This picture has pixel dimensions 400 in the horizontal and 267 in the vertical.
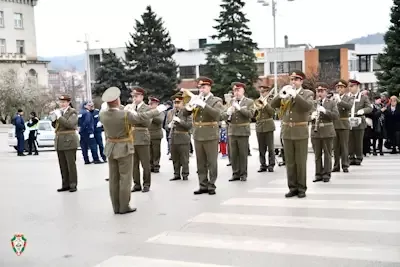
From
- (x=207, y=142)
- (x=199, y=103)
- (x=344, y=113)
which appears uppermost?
(x=199, y=103)

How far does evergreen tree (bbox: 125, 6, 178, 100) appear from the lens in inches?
1885

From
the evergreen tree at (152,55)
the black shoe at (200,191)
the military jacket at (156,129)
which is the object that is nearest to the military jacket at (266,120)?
the military jacket at (156,129)

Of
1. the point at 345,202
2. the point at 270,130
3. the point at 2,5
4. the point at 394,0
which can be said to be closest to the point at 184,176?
the point at 270,130

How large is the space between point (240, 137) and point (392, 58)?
85.9ft

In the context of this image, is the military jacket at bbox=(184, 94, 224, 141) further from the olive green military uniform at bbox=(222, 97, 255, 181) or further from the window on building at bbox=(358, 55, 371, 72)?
the window on building at bbox=(358, 55, 371, 72)

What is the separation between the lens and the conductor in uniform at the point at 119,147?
28.3 ft

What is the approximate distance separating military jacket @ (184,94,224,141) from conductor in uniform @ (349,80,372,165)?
4346mm

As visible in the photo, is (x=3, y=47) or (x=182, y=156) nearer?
(x=182, y=156)

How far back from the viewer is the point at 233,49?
164 feet

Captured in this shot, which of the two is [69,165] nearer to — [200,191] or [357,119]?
[200,191]

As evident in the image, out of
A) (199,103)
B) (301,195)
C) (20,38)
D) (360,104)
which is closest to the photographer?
(301,195)

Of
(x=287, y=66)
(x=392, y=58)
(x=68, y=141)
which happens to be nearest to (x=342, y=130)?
(x=68, y=141)

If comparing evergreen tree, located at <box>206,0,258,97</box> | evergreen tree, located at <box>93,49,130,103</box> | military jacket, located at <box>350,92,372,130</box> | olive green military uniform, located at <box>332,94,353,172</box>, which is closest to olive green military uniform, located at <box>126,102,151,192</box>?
olive green military uniform, located at <box>332,94,353,172</box>

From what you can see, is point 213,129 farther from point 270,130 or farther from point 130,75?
point 130,75
